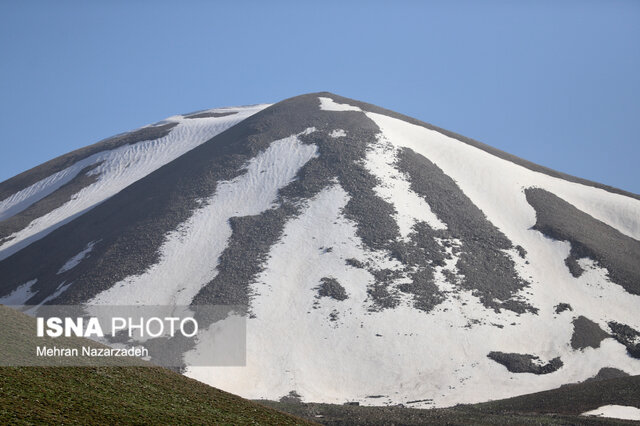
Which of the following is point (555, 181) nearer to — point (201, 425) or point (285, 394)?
point (285, 394)

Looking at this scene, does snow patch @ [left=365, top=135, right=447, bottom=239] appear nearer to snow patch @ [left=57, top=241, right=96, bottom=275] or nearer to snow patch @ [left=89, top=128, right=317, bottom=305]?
snow patch @ [left=89, top=128, right=317, bottom=305]

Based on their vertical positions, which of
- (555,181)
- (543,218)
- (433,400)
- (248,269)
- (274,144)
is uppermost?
(274,144)

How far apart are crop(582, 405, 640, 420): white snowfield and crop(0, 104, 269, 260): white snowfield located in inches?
2969

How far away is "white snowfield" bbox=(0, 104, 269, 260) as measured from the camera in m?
102

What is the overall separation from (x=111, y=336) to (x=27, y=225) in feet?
140

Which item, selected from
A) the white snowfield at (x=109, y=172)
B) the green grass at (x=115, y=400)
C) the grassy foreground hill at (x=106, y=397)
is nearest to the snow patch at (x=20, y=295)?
the white snowfield at (x=109, y=172)

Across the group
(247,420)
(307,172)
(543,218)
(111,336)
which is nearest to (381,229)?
(307,172)

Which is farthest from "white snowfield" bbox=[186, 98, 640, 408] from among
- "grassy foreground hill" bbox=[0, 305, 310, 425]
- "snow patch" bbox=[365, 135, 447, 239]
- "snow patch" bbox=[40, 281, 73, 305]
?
"grassy foreground hill" bbox=[0, 305, 310, 425]

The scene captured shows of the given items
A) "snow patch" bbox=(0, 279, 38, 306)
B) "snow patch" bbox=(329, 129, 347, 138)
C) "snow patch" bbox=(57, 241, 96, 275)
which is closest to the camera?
"snow patch" bbox=(0, 279, 38, 306)

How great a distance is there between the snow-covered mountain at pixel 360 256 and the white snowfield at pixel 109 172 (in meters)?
0.71

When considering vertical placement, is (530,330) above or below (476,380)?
above

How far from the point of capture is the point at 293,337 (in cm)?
6869

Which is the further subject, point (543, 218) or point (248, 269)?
point (543, 218)

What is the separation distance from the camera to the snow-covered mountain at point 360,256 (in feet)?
217
